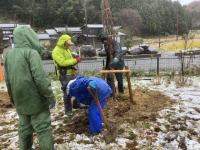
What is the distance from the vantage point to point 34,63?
1.97m

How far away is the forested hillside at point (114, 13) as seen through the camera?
40094mm

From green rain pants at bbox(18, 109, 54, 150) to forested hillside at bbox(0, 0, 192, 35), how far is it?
125ft

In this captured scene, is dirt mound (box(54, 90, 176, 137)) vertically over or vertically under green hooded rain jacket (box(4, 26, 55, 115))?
under

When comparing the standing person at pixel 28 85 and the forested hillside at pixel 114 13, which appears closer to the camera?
the standing person at pixel 28 85

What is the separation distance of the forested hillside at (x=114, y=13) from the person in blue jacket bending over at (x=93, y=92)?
3743 cm

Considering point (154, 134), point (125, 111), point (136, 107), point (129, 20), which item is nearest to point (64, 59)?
point (125, 111)

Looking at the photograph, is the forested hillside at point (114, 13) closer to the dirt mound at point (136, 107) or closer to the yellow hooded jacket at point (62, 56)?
the dirt mound at point (136, 107)

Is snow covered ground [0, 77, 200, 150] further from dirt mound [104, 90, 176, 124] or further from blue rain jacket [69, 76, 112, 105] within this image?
blue rain jacket [69, 76, 112, 105]

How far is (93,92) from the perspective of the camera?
2.58 metres

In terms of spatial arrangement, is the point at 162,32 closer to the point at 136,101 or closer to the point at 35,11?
the point at 35,11

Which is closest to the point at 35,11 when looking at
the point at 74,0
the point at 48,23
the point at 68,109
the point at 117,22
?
the point at 48,23

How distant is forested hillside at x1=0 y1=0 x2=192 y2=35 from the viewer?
132 ft

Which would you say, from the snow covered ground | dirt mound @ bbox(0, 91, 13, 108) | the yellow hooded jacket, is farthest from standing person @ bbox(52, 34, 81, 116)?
dirt mound @ bbox(0, 91, 13, 108)

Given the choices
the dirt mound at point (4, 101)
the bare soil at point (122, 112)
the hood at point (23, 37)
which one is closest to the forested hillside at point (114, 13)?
the dirt mound at point (4, 101)
